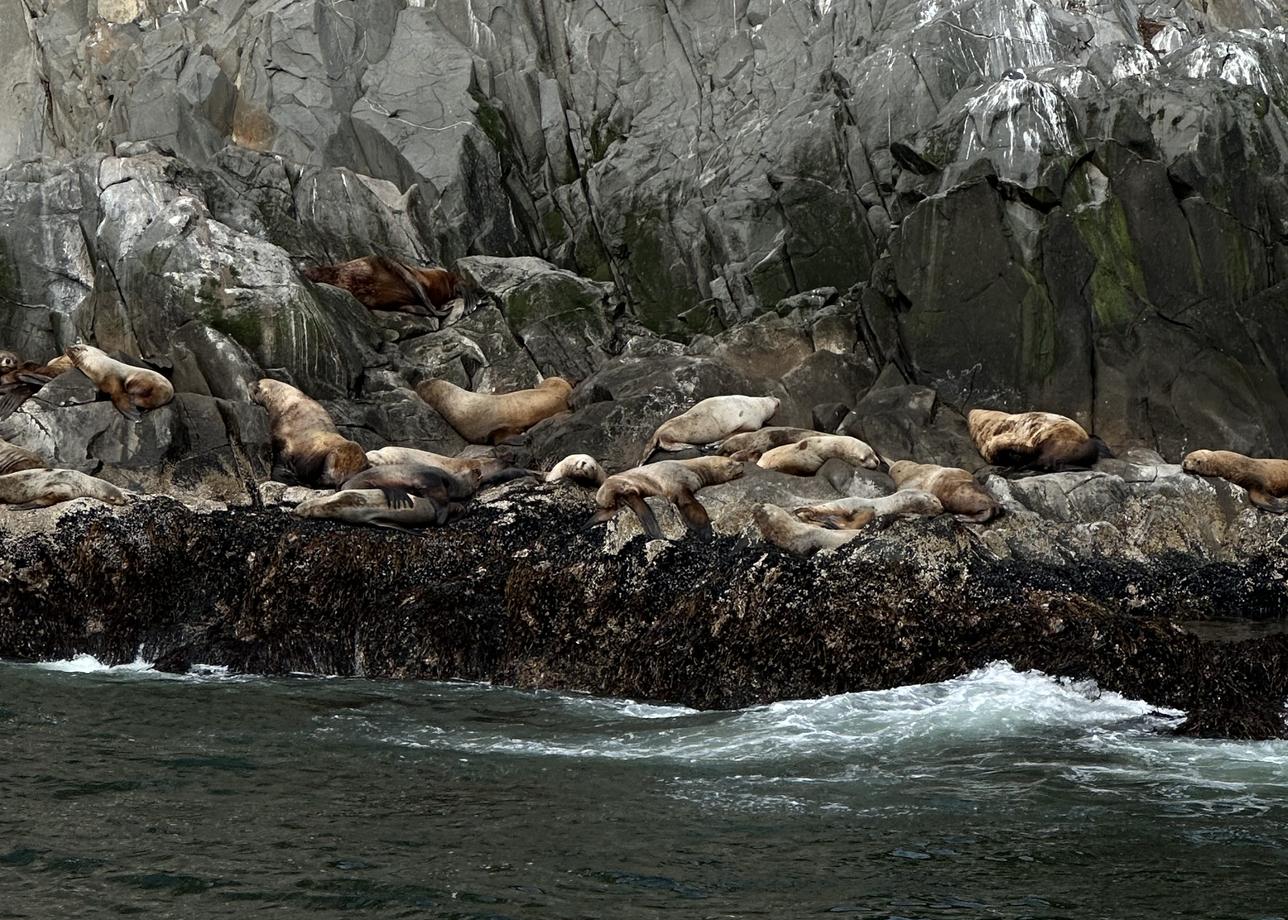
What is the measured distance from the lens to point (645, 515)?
458 inches

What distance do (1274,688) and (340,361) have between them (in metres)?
11.2

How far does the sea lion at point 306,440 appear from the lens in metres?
13.7

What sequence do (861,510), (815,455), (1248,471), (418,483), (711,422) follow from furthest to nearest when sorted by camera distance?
(711,422)
(815,455)
(418,483)
(1248,471)
(861,510)

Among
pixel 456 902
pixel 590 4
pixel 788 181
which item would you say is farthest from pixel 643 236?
pixel 456 902

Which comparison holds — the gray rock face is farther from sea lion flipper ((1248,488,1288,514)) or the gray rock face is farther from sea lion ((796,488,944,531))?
sea lion ((796,488,944,531))

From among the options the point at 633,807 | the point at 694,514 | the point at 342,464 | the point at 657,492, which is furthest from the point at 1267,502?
the point at 342,464

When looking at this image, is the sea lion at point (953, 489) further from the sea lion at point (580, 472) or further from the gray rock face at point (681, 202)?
the sea lion at point (580, 472)

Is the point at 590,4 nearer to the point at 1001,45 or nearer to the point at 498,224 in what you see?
the point at 498,224

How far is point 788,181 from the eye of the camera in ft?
60.1

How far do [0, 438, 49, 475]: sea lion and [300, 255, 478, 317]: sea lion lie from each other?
20.8 feet

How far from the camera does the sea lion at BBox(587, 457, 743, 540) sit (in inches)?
458

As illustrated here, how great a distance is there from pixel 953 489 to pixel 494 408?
20.4 feet

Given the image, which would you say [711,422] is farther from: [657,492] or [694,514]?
[694,514]

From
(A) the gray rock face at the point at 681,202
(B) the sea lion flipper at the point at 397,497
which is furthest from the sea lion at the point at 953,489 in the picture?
(B) the sea lion flipper at the point at 397,497
